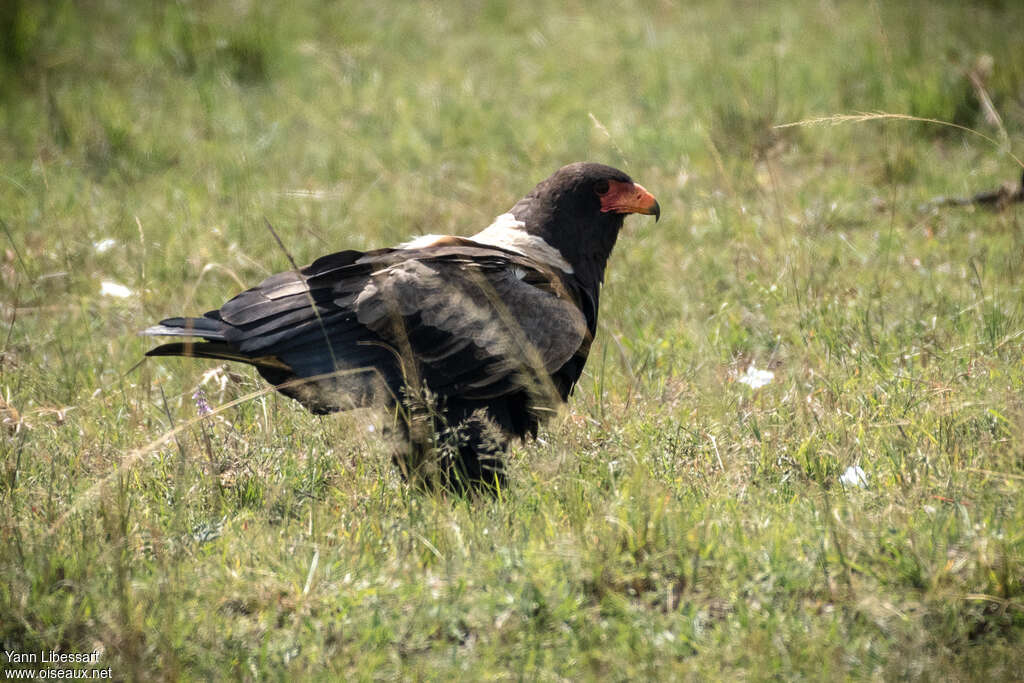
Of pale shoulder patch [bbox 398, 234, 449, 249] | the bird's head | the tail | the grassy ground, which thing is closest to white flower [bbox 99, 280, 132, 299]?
the grassy ground

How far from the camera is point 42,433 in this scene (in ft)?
12.9

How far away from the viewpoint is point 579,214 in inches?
165

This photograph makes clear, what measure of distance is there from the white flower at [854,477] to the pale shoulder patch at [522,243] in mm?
1368

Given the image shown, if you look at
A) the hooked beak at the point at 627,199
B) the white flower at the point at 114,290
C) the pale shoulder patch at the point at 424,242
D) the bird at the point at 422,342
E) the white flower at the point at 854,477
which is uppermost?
the hooked beak at the point at 627,199

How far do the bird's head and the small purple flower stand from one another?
4.24 feet

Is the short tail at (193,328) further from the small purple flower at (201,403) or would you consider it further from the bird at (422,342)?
the small purple flower at (201,403)

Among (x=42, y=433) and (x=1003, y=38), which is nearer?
(x=42, y=433)

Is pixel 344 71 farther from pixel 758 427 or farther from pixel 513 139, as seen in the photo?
pixel 758 427

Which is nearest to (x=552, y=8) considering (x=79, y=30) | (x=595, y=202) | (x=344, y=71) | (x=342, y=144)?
(x=344, y=71)

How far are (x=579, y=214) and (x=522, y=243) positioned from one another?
284 millimetres

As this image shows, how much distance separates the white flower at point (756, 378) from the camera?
13.7ft

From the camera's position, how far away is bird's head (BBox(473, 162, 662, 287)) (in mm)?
4152

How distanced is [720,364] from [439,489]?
162cm

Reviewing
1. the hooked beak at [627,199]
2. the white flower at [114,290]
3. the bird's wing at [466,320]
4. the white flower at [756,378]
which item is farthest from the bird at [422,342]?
the white flower at [114,290]
